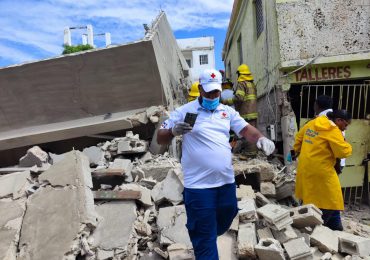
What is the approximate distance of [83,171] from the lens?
14.7ft

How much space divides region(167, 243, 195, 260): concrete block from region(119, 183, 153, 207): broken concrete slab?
876 millimetres

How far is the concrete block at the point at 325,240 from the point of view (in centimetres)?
365

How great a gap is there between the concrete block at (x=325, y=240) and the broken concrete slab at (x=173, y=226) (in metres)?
1.28

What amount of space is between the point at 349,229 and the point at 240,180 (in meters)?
1.81

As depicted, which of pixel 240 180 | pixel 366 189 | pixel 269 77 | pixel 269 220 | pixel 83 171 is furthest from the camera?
pixel 269 77

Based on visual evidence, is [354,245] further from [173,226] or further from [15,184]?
[15,184]

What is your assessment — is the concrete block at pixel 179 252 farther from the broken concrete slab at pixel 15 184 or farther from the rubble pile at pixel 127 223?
the broken concrete slab at pixel 15 184

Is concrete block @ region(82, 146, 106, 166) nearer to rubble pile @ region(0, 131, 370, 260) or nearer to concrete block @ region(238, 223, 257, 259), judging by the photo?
rubble pile @ region(0, 131, 370, 260)

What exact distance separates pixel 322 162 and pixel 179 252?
2087 mm

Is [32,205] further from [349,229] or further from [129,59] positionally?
[349,229]

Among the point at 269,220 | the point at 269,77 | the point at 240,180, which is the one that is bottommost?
the point at 240,180

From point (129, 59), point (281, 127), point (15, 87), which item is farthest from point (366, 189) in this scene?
point (15, 87)

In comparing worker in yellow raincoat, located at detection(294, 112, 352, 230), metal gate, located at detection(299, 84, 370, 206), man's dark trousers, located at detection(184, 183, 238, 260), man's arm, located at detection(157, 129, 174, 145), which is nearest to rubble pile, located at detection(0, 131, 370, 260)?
worker in yellow raincoat, located at detection(294, 112, 352, 230)

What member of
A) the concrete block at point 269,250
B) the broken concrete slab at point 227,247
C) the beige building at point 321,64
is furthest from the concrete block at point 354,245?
the beige building at point 321,64
